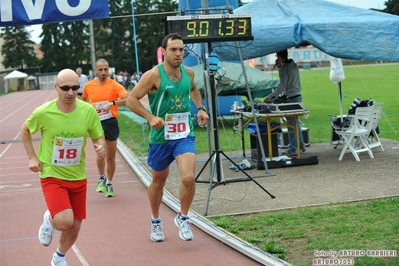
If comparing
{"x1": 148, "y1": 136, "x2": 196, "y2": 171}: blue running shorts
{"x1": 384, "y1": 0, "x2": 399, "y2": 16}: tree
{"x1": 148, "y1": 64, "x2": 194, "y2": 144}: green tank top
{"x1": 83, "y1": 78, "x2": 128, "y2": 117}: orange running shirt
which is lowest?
{"x1": 384, "y1": 0, "x2": 399, "y2": 16}: tree

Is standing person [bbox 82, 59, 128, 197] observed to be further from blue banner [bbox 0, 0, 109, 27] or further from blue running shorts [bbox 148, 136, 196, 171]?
blue banner [bbox 0, 0, 109, 27]

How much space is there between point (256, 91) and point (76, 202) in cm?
1754

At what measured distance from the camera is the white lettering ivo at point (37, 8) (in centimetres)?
1493

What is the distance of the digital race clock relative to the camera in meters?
10.2

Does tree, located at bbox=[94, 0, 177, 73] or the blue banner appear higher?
the blue banner

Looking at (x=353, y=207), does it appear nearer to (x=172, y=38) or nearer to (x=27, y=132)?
(x=172, y=38)

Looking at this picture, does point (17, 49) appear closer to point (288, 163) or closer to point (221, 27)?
point (288, 163)

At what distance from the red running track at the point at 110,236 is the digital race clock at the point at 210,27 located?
251cm

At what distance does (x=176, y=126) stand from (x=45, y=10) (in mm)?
8116

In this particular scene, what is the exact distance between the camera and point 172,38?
784 centimetres

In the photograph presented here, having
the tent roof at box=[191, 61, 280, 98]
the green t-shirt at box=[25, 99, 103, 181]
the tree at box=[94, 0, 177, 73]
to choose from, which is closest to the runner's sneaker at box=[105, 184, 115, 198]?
the green t-shirt at box=[25, 99, 103, 181]

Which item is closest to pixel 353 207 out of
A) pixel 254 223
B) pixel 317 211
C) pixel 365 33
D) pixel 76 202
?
pixel 317 211

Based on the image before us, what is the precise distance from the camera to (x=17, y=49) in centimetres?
12556

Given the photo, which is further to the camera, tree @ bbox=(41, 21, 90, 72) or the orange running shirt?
tree @ bbox=(41, 21, 90, 72)
